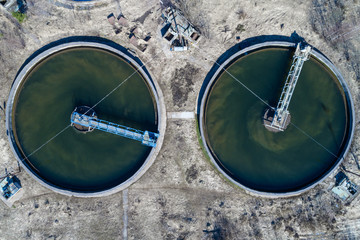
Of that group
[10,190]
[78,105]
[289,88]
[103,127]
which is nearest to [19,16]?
[78,105]

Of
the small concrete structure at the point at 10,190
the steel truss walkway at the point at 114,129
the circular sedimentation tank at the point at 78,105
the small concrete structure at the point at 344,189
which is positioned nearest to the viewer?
the steel truss walkway at the point at 114,129

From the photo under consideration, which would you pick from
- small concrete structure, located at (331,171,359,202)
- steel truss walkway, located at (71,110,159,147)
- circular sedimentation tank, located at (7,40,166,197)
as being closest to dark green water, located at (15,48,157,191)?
circular sedimentation tank, located at (7,40,166,197)

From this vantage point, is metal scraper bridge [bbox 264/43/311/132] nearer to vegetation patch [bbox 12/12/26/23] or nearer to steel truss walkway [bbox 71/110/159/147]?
steel truss walkway [bbox 71/110/159/147]

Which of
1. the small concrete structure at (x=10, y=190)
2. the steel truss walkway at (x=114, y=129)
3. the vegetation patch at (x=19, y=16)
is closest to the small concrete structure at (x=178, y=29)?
the steel truss walkway at (x=114, y=129)

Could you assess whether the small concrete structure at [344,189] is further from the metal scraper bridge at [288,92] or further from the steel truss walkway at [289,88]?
the steel truss walkway at [289,88]

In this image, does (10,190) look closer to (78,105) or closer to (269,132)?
(78,105)

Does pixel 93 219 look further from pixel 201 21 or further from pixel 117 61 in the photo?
pixel 201 21

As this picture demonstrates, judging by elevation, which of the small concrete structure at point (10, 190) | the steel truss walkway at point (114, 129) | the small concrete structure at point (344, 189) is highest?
the steel truss walkway at point (114, 129)
